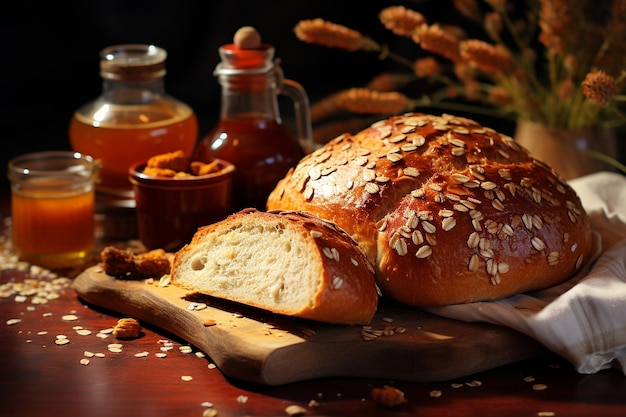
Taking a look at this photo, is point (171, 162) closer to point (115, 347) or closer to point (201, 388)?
point (115, 347)

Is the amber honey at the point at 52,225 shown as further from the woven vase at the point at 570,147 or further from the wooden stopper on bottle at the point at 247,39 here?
the woven vase at the point at 570,147

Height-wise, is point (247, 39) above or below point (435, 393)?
above

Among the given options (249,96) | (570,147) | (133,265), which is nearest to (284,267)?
(133,265)

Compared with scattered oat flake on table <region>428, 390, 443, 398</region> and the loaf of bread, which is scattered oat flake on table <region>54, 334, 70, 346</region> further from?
scattered oat flake on table <region>428, 390, 443, 398</region>

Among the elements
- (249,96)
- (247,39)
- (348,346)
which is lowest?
(348,346)

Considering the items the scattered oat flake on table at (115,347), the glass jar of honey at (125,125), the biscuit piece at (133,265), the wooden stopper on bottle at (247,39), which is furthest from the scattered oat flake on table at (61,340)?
the wooden stopper on bottle at (247,39)

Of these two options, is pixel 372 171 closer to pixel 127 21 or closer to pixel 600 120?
pixel 600 120
